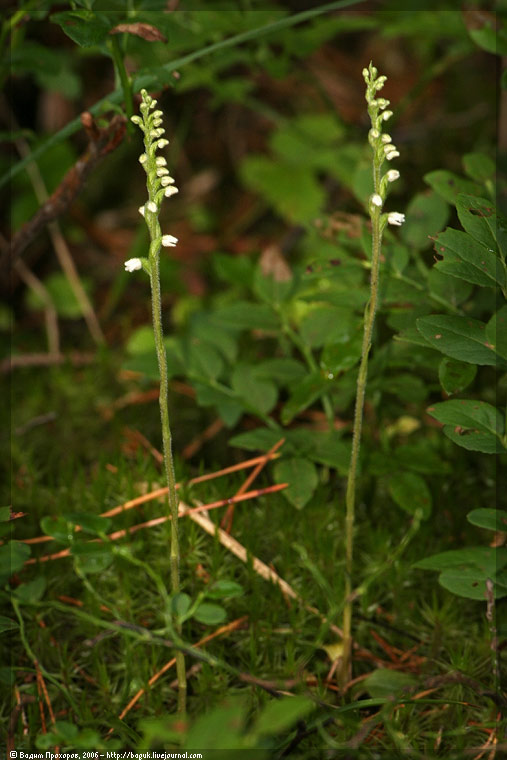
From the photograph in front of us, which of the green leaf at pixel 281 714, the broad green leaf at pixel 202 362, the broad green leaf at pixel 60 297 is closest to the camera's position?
the green leaf at pixel 281 714

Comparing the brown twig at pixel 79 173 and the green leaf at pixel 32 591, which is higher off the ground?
the brown twig at pixel 79 173

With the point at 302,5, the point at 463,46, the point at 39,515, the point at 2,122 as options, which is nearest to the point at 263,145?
the point at 302,5

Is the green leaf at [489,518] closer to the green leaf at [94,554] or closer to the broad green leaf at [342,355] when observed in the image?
the broad green leaf at [342,355]

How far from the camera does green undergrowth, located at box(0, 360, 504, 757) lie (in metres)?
1.63

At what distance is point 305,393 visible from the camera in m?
2.09

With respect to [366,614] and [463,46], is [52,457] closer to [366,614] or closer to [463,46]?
[366,614]

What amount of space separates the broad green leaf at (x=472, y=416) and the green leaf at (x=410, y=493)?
383 millimetres

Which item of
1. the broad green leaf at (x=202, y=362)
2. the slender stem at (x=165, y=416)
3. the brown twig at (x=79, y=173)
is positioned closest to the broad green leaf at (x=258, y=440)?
the broad green leaf at (x=202, y=362)

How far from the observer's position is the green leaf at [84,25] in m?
1.70

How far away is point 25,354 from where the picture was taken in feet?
10.5

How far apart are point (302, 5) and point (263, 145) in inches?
33.0

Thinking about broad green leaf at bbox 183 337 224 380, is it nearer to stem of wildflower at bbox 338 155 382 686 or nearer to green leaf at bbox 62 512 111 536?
stem of wildflower at bbox 338 155 382 686

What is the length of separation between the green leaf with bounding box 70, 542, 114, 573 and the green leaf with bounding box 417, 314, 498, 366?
2.62ft

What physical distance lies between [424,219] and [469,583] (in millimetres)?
1111
